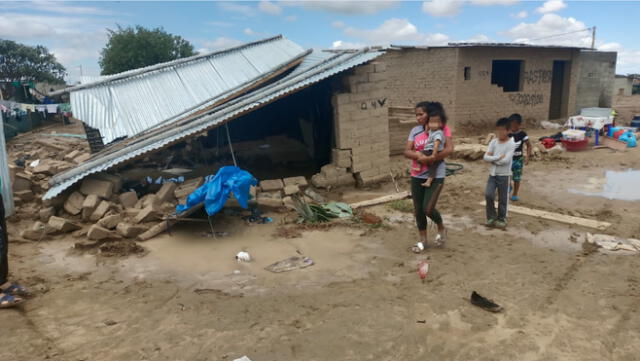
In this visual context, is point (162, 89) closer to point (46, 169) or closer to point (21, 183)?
point (46, 169)

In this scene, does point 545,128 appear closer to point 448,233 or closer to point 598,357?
point 448,233

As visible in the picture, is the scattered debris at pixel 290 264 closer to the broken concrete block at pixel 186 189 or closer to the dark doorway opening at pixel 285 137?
the broken concrete block at pixel 186 189

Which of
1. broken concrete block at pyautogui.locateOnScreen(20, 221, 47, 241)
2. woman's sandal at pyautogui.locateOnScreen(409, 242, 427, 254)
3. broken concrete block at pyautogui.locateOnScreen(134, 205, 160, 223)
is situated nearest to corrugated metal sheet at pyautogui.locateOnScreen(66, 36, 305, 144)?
broken concrete block at pyautogui.locateOnScreen(20, 221, 47, 241)

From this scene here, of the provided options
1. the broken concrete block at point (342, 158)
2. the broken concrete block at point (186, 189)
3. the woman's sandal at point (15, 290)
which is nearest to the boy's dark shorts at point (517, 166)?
the broken concrete block at point (342, 158)

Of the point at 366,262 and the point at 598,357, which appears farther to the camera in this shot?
the point at 366,262

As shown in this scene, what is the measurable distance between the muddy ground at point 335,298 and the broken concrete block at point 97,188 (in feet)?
3.31

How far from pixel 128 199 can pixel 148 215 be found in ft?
2.88

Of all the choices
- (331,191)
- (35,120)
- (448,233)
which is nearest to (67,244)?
(331,191)

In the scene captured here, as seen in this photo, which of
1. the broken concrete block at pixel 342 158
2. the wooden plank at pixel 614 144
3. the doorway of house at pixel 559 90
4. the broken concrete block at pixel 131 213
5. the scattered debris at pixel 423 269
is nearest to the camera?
the scattered debris at pixel 423 269

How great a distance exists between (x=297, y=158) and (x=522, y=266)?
281 inches

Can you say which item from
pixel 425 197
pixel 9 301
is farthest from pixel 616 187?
pixel 9 301

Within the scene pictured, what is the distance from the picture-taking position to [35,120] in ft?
71.9

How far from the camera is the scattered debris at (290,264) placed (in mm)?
4664

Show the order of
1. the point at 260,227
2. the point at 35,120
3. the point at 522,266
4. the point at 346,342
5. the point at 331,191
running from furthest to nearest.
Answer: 1. the point at 35,120
2. the point at 331,191
3. the point at 260,227
4. the point at 522,266
5. the point at 346,342
